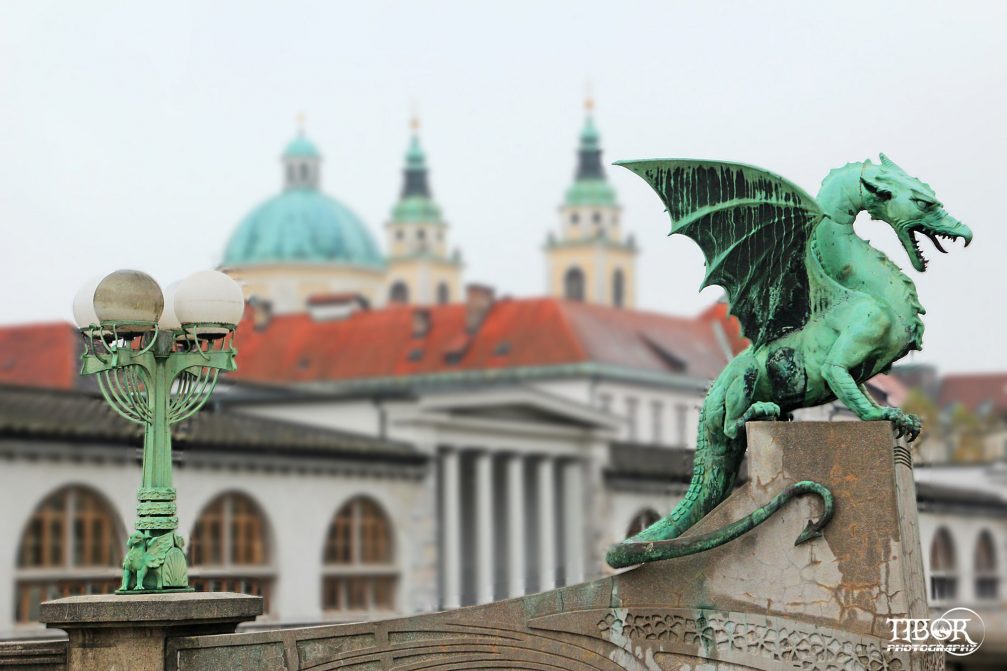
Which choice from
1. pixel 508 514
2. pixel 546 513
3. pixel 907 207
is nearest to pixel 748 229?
pixel 907 207

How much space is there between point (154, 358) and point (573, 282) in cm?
14439

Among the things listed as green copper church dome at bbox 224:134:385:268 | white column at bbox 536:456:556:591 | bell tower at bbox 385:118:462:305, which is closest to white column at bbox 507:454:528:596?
white column at bbox 536:456:556:591

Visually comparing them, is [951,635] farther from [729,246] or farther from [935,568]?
[935,568]

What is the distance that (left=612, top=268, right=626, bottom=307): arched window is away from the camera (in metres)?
156

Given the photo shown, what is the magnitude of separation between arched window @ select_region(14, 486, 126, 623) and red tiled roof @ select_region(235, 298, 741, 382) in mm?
49818

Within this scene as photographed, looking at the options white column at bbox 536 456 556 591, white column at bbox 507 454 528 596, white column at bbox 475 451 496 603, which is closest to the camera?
A: white column at bbox 475 451 496 603

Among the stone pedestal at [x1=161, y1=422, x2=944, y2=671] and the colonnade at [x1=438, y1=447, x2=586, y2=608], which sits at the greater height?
the colonnade at [x1=438, y1=447, x2=586, y2=608]

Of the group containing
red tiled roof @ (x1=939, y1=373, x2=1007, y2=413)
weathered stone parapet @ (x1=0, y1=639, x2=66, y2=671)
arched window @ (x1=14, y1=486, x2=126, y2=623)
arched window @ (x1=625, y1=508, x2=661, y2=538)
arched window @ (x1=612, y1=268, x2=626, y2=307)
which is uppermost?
arched window @ (x1=612, y1=268, x2=626, y2=307)

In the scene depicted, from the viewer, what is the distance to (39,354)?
3605 inches

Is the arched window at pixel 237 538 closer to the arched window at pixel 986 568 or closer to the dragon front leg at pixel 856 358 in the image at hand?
the arched window at pixel 986 568

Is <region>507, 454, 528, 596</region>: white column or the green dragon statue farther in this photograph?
<region>507, 454, 528, 596</region>: white column

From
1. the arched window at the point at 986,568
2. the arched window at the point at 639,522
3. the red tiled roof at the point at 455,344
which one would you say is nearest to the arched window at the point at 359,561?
the arched window at the point at 639,522

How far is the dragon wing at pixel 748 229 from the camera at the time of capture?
1304cm

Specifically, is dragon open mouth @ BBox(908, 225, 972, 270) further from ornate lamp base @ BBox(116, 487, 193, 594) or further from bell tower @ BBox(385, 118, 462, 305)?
bell tower @ BBox(385, 118, 462, 305)
